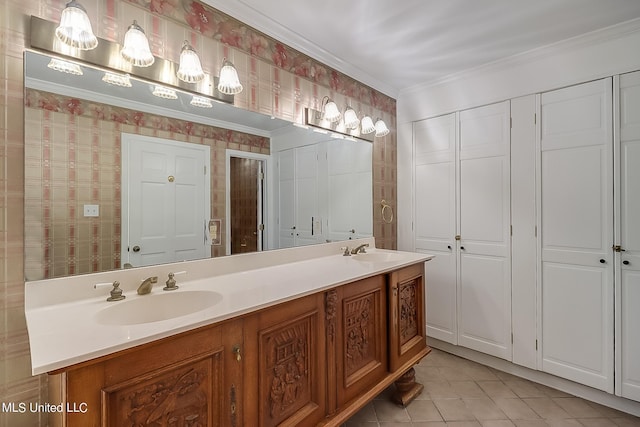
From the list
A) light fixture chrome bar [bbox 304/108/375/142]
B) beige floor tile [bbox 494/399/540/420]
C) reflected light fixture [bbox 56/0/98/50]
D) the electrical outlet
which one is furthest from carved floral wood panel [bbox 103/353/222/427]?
beige floor tile [bbox 494/399/540/420]

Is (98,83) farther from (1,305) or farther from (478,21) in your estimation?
(478,21)

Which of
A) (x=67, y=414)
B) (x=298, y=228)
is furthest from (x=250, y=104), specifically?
(x=67, y=414)

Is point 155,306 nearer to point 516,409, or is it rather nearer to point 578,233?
point 516,409

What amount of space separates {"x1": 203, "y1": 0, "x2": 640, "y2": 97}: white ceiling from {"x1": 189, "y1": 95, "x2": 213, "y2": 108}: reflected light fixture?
1.66 ft

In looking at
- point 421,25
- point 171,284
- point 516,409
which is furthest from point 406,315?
point 421,25

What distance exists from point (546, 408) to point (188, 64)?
303 cm

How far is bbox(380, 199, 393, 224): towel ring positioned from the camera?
2.88 meters

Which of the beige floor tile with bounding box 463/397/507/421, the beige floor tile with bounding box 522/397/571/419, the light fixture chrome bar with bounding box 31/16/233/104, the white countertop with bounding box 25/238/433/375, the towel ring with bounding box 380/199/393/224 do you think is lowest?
the beige floor tile with bounding box 522/397/571/419

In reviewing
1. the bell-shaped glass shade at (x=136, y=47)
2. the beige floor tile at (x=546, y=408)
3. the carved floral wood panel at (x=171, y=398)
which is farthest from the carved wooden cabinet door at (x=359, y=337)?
the bell-shaped glass shade at (x=136, y=47)

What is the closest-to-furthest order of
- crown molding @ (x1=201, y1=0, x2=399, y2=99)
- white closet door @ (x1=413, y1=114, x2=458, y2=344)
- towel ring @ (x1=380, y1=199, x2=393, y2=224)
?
crown molding @ (x1=201, y1=0, x2=399, y2=99), white closet door @ (x1=413, y1=114, x2=458, y2=344), towel ring @ (x1=380, y1=199, x2=393, y2=224)

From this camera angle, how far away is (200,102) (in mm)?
1633

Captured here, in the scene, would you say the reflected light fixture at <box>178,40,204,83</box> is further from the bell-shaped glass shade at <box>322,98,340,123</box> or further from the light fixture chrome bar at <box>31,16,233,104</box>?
the bell-shaped glass shade at <box>322,98,340,123</box>

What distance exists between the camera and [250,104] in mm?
1831

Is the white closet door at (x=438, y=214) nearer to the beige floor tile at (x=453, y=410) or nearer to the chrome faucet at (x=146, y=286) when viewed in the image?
the beige floor tile at (x=453, y=410)
